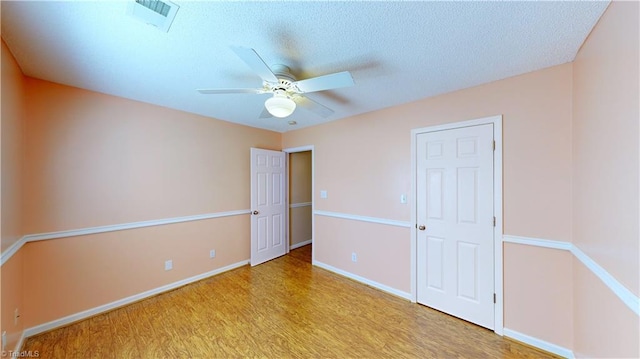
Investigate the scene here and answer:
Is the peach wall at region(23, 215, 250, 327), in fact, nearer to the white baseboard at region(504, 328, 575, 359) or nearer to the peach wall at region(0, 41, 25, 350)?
the peach wall at region(0, 41, 25, 350)

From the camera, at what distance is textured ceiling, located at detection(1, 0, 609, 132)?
1.24 m

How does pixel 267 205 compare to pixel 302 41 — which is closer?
pixel 302 41

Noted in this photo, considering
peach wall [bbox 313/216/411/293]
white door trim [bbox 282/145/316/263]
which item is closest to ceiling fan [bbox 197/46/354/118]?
white door trim [bbox 282/145/316/263]

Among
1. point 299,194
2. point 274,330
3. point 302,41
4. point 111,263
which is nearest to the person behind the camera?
point 302,41

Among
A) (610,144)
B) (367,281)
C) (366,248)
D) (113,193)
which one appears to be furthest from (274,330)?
(610,144)

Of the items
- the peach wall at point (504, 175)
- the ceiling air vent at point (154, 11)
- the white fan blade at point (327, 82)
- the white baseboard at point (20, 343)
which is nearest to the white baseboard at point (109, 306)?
the white baseboard at point (20, 343)

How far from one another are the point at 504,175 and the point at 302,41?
208cm

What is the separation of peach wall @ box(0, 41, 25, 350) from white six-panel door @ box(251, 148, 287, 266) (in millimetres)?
2290

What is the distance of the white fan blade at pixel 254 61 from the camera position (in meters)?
1.27

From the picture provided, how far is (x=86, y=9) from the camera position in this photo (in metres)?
1.24

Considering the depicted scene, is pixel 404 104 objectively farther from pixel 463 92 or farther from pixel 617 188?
pixel 617 188

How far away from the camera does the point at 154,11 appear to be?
1.26 metres

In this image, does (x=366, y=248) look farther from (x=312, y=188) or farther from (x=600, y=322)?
(x=600, y=322)

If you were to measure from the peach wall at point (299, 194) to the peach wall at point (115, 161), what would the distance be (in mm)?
1321
